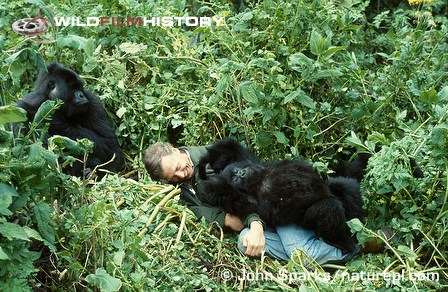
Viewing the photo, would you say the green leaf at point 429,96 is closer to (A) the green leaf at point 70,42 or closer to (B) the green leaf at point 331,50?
(B) the green leaf at point 331,50

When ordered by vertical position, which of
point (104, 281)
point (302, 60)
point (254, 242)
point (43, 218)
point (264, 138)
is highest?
point (302, 60)

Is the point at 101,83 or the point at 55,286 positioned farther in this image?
the point at 101,83

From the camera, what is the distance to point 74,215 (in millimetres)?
3564

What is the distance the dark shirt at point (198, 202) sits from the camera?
4695 mm

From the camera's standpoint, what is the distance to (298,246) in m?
4.41

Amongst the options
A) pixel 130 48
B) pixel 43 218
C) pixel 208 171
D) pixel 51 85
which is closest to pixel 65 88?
pixel 51 85

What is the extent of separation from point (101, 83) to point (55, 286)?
2525 mm

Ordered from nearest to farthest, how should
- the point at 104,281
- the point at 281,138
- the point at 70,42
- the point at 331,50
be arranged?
the point at 104,281 → the point at 70,42 → the point at 331,50 → the point at 281,138

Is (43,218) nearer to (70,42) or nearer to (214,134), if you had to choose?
(70,42)

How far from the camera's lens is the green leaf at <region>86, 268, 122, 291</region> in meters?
3.28

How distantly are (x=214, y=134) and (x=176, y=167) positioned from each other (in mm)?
649

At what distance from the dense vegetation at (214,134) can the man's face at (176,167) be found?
3.8 inches

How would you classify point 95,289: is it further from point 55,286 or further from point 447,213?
point 447,213

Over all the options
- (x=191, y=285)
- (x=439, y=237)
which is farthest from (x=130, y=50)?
(x=439, y=237)
